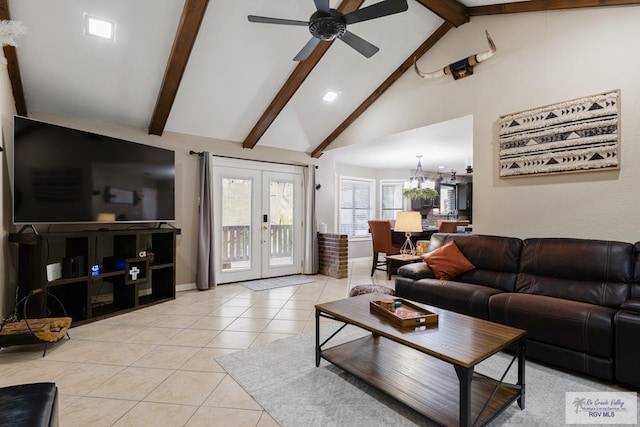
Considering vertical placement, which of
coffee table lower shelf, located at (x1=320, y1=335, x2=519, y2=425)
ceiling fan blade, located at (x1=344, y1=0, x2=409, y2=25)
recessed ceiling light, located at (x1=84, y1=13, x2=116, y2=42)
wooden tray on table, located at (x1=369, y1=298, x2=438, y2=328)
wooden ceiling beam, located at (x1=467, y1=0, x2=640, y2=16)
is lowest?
coffee table lower shelf, located at (x1=320, y1=335, x2=519, y2=425)

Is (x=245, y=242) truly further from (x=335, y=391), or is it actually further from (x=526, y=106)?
(x=526, y=106)

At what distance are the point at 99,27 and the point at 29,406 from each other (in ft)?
11.0

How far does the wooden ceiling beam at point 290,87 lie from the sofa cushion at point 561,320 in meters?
3.39

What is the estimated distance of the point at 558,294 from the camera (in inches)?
110

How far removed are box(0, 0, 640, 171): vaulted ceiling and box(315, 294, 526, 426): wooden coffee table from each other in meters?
3.18

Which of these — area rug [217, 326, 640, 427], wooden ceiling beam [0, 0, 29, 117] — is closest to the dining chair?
area rug [217, 326, 640, 427]

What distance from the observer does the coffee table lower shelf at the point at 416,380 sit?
5.66 ft

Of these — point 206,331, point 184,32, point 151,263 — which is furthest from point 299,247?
point 184,32

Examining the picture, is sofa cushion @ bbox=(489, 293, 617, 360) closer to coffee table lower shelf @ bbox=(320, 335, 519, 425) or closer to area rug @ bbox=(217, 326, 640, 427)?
area rug @ bbox=(217, 326, 640, 427)

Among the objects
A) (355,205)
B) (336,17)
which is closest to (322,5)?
(336,17)

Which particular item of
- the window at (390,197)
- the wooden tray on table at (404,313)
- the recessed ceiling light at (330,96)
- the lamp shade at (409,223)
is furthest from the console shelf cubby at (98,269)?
the window at (390,197)

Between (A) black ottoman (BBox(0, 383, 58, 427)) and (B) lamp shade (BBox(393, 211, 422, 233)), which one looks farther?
(B) lamp shade (BBox(393, 211, 422, 233))

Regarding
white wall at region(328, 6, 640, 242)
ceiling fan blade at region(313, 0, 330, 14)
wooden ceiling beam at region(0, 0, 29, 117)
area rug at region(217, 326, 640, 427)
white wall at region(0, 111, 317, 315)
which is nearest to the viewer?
area rug at region(217, 326, 640, 427)

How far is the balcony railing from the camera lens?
538 centimetres
